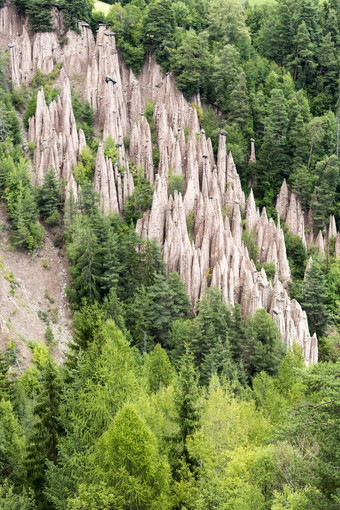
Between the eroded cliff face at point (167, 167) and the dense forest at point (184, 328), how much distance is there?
143 cm

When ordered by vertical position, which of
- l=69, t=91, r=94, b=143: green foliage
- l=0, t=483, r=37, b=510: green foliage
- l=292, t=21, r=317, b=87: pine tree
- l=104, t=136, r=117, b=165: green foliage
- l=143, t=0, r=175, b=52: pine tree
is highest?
l=143, t=0, r=175, b=52: pine tree

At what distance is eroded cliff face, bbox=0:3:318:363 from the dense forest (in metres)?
1.43

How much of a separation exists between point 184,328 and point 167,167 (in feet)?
60.6

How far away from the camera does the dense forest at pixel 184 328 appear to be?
18.3 meters

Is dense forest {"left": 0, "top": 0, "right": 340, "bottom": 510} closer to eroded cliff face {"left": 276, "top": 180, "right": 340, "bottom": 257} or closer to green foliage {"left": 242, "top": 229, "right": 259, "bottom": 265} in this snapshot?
green foliage {"left": 242, "top": 229, "right": 259, "bottom": 265}

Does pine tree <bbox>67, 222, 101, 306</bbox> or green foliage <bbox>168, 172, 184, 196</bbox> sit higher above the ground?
green foliage <bbox>168, 172, 184, 196</bbox>

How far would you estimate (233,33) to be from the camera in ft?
224

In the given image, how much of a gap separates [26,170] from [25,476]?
107ft

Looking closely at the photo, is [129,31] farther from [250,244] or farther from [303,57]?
[250,244]

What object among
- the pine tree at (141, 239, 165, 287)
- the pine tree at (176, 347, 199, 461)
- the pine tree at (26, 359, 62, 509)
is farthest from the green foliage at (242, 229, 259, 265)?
the pine tree at (176, 347, 199, 461)

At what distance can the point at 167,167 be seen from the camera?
5491 cm

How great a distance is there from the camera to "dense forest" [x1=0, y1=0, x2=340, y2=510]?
60.2 ft

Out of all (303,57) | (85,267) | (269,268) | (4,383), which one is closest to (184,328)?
(85,267)

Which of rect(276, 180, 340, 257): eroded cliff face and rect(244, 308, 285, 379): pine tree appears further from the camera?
rect(276, 180, 340, 257): eroded cliff face
